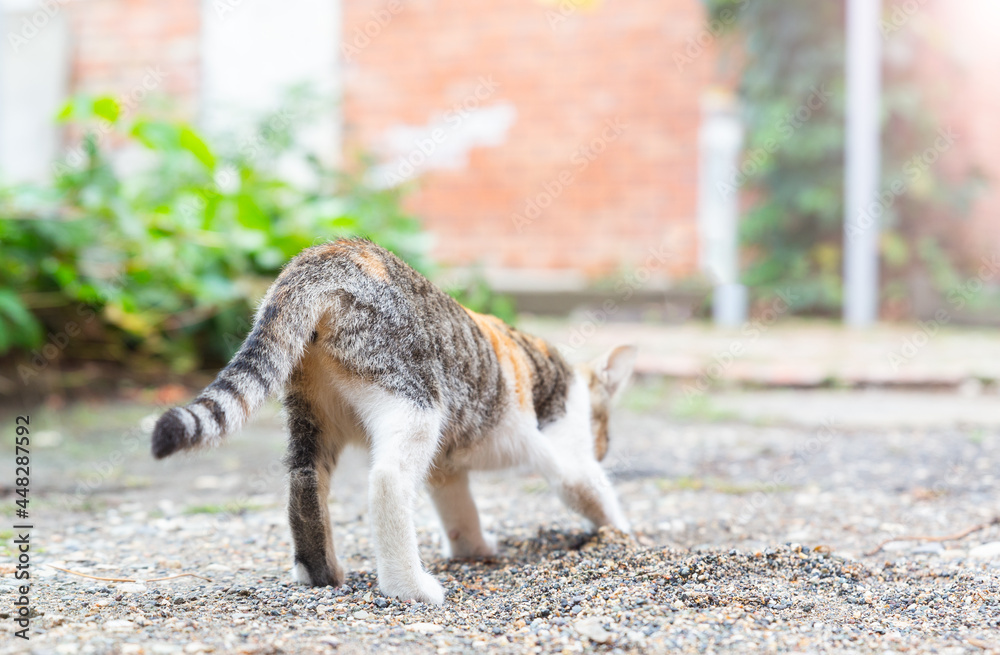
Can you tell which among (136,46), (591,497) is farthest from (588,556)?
(136,46)

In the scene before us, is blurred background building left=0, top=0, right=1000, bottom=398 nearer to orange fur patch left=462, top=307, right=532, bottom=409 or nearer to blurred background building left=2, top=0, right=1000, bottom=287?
blurred background building left=2, top=0, right=1000, bottom=287

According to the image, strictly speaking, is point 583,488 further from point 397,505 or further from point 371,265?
point 371,265

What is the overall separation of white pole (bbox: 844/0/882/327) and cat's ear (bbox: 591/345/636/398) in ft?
20.0

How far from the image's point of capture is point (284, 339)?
2.24 metres

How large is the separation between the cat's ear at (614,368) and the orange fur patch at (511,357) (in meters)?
0.54

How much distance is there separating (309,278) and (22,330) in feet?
10.1

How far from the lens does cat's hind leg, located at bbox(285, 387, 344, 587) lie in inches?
95.4

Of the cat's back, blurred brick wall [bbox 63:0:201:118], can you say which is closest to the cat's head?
the cat's back

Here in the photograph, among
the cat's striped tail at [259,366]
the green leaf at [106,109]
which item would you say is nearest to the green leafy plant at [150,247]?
the green leaf at [106,109]

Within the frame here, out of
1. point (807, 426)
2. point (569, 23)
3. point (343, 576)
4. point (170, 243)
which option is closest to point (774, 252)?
point (569, 23)

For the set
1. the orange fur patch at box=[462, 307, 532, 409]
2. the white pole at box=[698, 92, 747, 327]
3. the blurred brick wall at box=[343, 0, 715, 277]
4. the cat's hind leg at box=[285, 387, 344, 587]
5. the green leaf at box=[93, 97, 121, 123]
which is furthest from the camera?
the blurred brick wall at box=[343, 0, 715, 277]

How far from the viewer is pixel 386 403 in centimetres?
235

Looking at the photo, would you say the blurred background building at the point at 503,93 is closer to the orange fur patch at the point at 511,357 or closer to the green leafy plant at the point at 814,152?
the green leafy plant at the point at 814,152

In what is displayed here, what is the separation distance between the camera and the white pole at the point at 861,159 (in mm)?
8617
